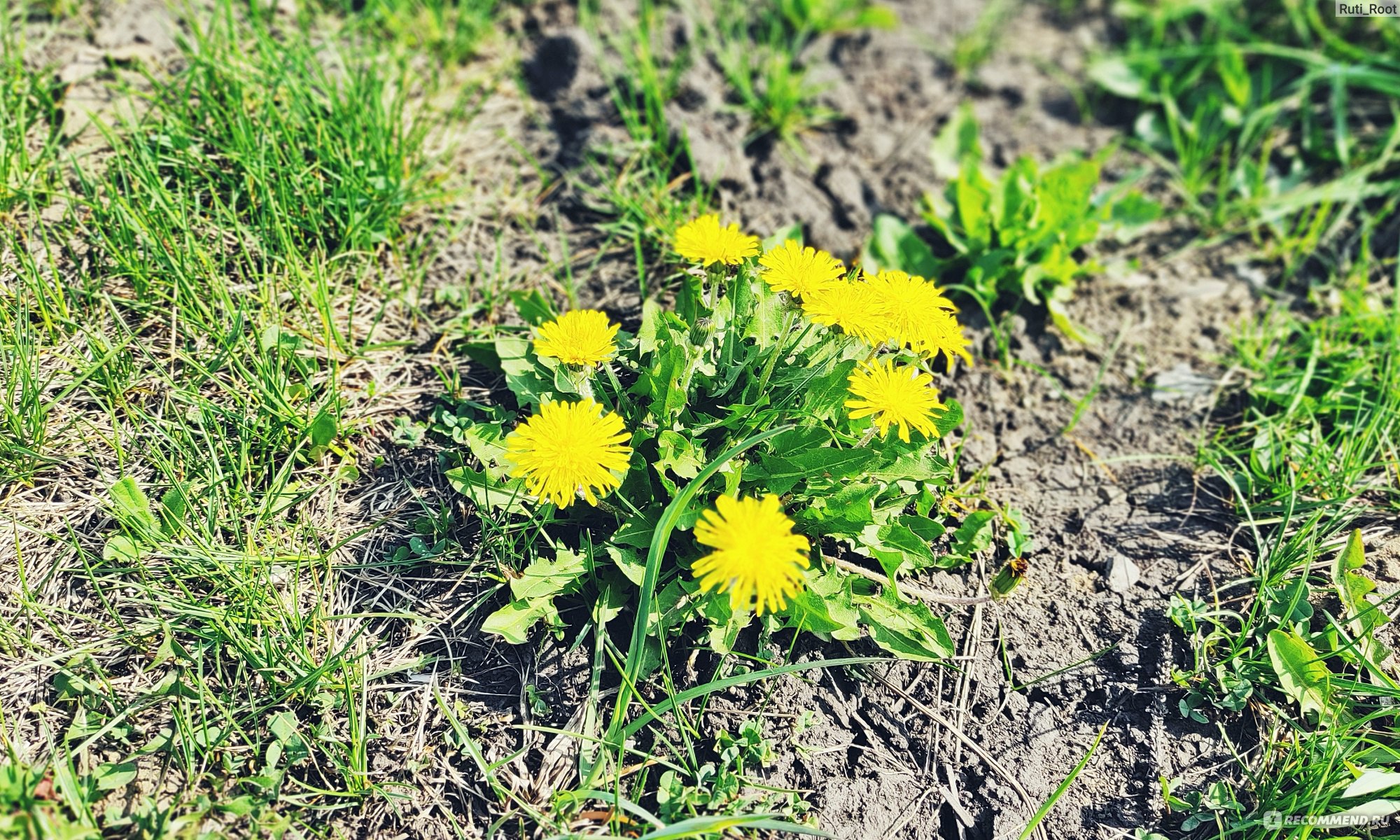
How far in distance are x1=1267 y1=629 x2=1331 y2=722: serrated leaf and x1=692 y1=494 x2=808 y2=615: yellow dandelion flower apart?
48.0 inches

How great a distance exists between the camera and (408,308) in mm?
2570

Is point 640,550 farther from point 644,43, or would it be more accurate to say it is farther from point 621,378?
point 644,43

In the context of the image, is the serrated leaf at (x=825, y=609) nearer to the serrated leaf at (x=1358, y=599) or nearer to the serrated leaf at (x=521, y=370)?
the serrated leaf at (x=521, y=370)

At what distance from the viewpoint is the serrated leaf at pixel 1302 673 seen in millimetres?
2025

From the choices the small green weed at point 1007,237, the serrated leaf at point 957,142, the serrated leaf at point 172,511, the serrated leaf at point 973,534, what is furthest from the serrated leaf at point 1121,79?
the serrated leaf at point 172,511

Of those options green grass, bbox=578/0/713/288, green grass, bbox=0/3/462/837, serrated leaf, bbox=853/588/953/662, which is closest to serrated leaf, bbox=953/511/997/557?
serrated leaf, bbox=853/588/953/662

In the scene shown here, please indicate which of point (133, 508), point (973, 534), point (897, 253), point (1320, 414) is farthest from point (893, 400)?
point (133, 508)

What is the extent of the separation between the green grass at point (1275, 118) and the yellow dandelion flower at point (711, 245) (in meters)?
2.14

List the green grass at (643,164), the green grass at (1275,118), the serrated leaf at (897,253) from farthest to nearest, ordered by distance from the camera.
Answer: the green grass at (1275,118) < the serrated leaf at (897,253) < the green grass at (643,164)

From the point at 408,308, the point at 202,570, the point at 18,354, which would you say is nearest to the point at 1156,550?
the point at 408,308

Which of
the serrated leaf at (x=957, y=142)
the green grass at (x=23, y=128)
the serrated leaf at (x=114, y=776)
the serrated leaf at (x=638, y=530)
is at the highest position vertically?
the green grass at (x=23, y=128)

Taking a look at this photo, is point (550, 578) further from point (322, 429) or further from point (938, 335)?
point (938, 335)

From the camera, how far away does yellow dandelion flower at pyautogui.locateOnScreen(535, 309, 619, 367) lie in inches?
77.0

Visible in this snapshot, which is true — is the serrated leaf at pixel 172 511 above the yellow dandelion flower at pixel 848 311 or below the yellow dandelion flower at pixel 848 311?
below
